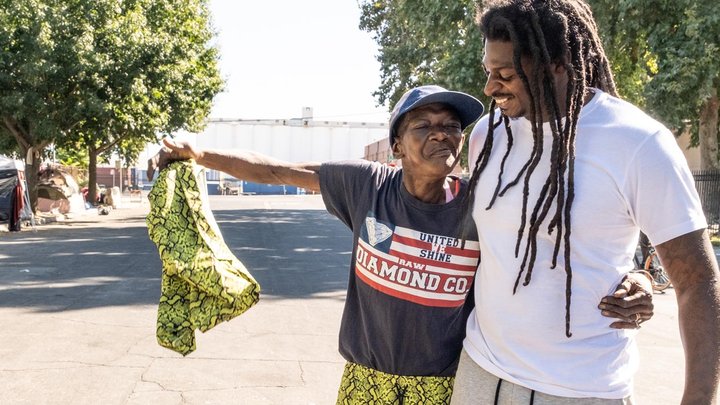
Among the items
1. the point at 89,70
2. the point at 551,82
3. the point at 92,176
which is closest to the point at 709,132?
the point at 89,70

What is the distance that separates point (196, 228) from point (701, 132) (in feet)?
78.8

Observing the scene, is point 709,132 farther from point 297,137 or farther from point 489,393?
point 297,137

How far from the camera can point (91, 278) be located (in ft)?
38.3

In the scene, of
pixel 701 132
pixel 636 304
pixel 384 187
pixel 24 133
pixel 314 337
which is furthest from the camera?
pixel 24 133

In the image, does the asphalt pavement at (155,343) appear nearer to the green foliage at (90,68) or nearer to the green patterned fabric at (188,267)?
the green patterned fabric at (188,267)

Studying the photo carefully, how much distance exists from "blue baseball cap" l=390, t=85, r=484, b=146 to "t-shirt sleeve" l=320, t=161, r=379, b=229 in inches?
5.6

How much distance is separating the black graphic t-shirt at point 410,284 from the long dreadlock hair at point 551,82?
37 cm

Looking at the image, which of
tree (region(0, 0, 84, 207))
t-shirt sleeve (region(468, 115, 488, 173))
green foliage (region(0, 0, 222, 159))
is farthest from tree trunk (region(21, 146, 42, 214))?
t-shirt sleeve (region(468, 115, 488, 173))

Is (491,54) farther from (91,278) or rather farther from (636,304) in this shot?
(91,278)

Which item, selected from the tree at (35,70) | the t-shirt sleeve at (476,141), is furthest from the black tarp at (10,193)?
the t-shirt sleeve at (476,141)

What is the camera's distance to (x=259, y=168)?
2.92 meters

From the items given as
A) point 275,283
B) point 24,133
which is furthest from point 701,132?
point 24,133

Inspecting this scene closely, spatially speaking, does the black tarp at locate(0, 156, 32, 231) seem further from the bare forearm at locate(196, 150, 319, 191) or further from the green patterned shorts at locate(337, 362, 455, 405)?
the green patterned shorts at locate(337, 362, 455, 405)

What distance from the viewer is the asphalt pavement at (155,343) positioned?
580 cm
